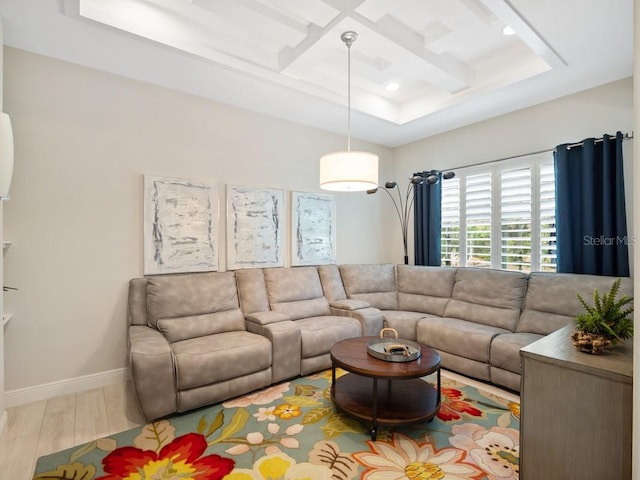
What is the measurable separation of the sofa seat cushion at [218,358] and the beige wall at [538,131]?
2.87 metres

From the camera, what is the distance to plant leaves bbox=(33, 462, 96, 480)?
178 cm

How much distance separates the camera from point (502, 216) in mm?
3836

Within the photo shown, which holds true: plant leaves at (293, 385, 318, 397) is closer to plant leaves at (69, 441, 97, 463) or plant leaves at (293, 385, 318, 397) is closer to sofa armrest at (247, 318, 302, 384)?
sofa armrest at (247, 318, 302, 384)

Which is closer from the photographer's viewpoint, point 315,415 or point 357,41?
point 315,415

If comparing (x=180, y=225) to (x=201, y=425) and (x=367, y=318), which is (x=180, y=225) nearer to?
(x=201, y=425)

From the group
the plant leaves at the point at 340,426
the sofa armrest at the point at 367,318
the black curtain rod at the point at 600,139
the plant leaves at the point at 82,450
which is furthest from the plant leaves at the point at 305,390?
the black curtain rod at the point at 600,139

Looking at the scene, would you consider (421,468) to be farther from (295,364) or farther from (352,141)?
(352,141)

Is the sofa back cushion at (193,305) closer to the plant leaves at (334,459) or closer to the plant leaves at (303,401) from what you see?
the plant leaves at (303,401)

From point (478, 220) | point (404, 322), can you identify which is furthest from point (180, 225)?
point (478, 220)

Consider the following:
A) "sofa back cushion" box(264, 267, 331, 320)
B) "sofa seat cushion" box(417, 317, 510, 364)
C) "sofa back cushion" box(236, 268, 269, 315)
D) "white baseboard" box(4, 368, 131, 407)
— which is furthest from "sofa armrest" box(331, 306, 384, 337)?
"white baseboard" box(4, 368, 131, 407)

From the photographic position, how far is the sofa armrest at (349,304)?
368cm

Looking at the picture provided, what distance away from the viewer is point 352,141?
15.2 feet

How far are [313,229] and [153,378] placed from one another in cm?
245

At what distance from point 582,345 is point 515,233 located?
2431mm
